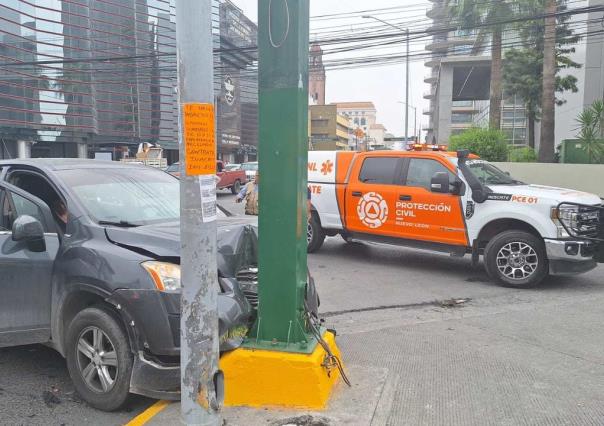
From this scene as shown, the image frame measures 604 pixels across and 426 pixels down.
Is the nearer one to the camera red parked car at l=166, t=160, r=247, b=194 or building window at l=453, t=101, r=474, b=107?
red parked car at l=166, t=160, r=247, b=194

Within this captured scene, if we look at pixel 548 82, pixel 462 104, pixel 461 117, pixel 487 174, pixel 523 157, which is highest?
pixel 462 104

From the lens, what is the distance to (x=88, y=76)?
180 feet

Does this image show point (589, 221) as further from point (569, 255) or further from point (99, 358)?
point (99, 358)

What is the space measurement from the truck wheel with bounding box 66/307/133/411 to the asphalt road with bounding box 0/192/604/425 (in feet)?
0.43

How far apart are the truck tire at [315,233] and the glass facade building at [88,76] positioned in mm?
37840

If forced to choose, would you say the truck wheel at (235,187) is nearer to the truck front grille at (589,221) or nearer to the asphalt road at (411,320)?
the asphalt road at (411,320)

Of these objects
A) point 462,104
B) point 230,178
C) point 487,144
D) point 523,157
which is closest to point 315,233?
point 487,144

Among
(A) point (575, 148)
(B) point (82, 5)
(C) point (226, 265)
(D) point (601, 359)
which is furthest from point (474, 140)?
(B) point (82, 5)

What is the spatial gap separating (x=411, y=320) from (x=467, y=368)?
1547mm

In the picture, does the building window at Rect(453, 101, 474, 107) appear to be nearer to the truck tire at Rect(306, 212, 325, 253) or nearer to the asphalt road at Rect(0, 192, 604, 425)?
the truck tire at Rect(306, 212, 325, 253)

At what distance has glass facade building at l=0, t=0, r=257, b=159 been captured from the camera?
48.2 metres

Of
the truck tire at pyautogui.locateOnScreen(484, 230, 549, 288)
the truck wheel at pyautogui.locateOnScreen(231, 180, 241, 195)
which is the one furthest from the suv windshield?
the truck wheel at pyautogui.locateOnScreen(231, 180, 241, 195)

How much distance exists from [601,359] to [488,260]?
2.97 m

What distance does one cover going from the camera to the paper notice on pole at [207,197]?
280 cm
